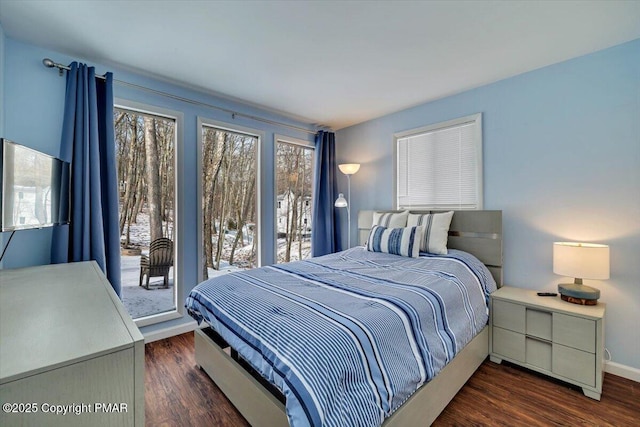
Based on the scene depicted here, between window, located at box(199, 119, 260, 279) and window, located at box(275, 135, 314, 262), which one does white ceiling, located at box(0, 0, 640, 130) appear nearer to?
window, located at box(199, 119, 260, 279)

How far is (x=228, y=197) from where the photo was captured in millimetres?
3277

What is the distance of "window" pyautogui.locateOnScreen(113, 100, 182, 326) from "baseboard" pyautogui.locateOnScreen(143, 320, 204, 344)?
115 mm

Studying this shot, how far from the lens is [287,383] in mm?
1111

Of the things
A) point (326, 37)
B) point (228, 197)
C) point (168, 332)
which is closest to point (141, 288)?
point (168, 332)

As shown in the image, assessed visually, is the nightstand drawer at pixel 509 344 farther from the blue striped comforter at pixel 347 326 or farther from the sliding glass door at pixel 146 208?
the sliding glass door at pixel 146 208

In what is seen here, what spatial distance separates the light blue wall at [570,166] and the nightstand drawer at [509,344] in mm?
589

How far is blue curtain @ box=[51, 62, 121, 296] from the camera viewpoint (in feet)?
7.12

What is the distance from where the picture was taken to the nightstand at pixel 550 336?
186 cm

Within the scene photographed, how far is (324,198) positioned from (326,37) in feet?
7.50

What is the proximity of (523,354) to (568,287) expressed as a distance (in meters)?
0.64

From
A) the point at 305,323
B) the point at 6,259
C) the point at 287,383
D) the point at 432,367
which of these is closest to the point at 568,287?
the point at 432,367

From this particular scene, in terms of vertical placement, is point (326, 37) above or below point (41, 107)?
above

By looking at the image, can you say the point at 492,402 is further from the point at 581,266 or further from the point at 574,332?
the point at 581,266

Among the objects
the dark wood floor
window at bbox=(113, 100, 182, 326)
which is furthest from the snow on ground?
the dark wood floor
